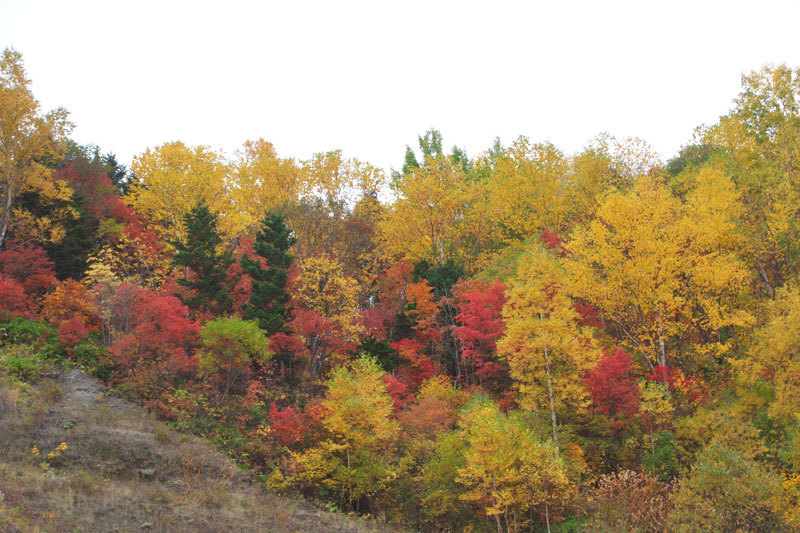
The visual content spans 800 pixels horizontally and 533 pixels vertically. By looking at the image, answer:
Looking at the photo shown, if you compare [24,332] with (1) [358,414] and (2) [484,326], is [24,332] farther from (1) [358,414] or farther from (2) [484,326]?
(2) [484,326]

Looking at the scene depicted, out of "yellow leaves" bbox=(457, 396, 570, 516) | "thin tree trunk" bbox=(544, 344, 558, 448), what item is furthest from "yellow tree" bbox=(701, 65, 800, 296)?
"yellow leaves" bbox=(457, 396, 570, 516)

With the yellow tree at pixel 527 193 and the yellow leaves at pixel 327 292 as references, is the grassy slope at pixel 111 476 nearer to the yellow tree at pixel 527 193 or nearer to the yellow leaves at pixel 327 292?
the yellow leaves at pixel 327 292

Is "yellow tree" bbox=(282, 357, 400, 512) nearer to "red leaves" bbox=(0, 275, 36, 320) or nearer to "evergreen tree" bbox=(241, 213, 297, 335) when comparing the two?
"evergreen tree" bbox=(241, 213, 297, 335)

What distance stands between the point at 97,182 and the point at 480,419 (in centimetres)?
3387

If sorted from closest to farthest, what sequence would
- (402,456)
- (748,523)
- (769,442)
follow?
(748,523) → (769,442) → (402,456)

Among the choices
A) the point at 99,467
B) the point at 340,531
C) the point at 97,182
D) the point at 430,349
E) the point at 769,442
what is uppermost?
the point at 97,182

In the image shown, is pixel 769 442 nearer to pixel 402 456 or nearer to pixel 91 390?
pixel 402 456

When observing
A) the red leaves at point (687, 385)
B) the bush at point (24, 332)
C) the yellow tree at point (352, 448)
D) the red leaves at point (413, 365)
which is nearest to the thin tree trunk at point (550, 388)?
the red leaves at point (687, 385)

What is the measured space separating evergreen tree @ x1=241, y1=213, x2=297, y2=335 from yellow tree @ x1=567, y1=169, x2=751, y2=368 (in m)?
16.1

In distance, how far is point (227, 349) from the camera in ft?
77.5

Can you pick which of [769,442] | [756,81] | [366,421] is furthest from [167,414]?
[756,81]

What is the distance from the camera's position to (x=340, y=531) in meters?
Answer: 18.9

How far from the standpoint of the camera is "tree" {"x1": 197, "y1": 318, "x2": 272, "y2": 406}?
77.0 ft

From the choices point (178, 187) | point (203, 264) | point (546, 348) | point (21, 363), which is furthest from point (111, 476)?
point (178, 187)
